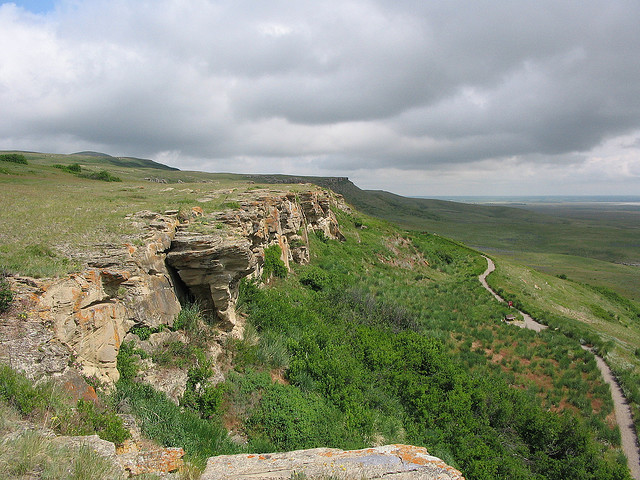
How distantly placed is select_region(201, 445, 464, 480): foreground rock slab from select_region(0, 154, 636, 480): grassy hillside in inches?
35.1

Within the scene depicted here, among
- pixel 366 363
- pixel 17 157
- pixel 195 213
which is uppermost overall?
pixel 17 157

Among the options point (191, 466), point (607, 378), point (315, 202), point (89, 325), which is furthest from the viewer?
point (315, 202)

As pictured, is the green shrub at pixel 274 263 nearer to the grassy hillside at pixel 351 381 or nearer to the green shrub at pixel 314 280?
the grassy hillside at pixel 351 381

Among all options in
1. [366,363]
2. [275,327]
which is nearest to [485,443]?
[366,363]

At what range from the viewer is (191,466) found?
169 inches

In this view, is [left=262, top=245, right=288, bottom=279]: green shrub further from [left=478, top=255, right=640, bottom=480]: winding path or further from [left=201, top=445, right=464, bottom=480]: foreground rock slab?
[left=478, top=255, right=640, bottom=480]: winding path

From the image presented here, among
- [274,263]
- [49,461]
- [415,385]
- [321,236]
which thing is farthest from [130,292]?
[321,236]

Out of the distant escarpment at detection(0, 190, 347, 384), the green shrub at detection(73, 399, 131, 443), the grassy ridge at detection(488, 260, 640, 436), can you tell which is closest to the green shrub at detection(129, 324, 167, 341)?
the distant escarpment at detection(0, 190, 347, 384)

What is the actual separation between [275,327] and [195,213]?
5634 millimetres

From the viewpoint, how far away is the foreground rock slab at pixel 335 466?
4.32m

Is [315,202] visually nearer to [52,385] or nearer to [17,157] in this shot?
[52,385]

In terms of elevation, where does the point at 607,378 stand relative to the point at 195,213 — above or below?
below

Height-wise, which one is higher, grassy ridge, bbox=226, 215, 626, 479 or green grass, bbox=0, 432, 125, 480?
green grass, bbox=0, 432, 125, 480

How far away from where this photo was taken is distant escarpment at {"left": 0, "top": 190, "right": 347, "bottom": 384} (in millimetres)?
5625
